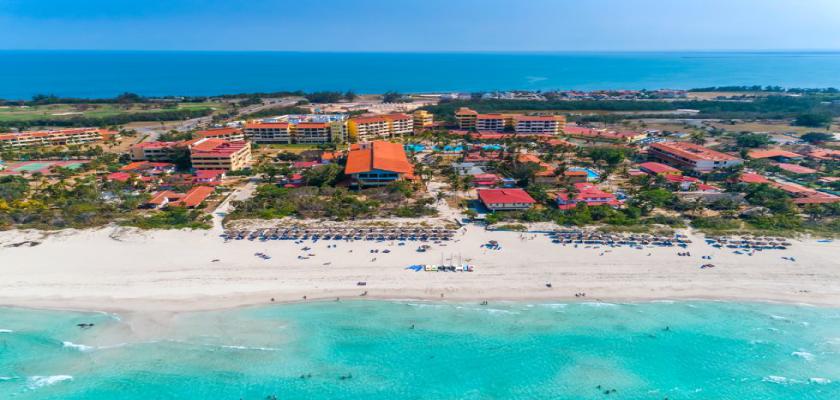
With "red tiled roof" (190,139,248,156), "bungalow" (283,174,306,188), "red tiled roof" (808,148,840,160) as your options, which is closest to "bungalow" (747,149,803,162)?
"red tiled roof" (808,148,840,160)

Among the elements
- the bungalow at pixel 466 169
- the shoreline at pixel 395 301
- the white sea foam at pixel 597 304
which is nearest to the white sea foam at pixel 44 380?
the shoreline at pixel 395 301

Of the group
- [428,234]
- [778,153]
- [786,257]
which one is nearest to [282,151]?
[428,234]

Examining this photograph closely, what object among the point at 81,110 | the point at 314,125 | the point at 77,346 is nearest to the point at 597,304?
the point at 77,346

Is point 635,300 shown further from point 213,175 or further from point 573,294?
point 213,175

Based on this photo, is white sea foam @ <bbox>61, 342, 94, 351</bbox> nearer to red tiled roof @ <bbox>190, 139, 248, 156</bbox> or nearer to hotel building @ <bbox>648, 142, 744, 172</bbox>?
red tiled roof @ <bbox>190, 139, 248, 156</bbox>

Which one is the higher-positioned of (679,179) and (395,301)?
(679,179)

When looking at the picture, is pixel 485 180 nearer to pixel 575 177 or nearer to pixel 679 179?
pixel 575 177
